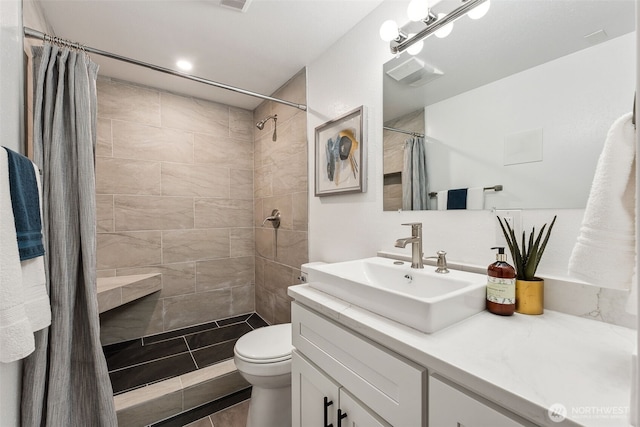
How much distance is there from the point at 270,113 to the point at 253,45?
30.0 inches

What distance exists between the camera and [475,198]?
1030mm

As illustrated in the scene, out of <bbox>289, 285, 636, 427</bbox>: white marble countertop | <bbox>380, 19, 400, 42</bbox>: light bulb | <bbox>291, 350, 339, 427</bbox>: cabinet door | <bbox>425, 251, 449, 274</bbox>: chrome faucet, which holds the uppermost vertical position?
<bbox>380, 19, 400, 42</bbox>: light bulb

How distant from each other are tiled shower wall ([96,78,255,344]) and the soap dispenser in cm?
237

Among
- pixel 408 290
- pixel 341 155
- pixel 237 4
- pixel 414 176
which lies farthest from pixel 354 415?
pixel 237 4

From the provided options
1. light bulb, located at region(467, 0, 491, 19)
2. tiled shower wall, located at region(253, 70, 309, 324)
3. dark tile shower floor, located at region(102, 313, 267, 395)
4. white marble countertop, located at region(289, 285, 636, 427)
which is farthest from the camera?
tiled shower wall, located at region(253, 70, 309, 324)

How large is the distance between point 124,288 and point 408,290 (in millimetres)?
2034

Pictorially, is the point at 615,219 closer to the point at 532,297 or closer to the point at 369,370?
the point at 532,297

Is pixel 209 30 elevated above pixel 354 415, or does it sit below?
above

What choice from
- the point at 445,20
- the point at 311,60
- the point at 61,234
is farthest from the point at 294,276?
the point at 445,20

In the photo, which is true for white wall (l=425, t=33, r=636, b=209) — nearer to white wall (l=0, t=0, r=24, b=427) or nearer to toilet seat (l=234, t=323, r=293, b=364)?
toilet seat (l=234, t=323, r=293, b=364)

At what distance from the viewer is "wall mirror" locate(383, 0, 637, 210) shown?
76cm

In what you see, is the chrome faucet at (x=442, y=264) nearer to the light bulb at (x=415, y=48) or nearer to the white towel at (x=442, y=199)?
the white towel at (x=442, y=199)

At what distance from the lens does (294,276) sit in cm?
213

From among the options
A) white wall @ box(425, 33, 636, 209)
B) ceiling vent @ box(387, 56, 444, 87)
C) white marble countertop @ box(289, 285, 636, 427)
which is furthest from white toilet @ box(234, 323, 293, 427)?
ceiling vent @ box(387, 56, 444, 87)
